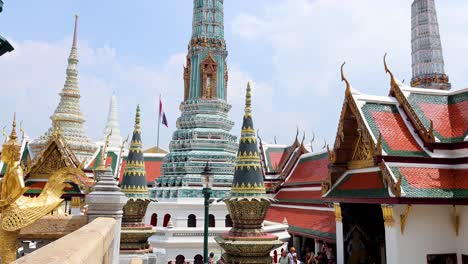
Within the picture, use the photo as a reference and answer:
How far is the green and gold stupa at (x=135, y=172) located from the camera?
11.0 meters

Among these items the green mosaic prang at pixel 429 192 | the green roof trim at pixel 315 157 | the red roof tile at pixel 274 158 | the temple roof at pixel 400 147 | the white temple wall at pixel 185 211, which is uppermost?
the red roof tile at pixel 274 158

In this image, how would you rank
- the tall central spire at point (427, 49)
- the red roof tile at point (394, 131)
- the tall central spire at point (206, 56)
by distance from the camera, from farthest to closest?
Result: the tall central spire at point (427, 49), the tall central spire at point (206, 56), the red roof tile at point (394, 131)

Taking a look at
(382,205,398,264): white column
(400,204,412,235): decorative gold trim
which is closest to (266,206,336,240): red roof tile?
(382,205,398,264): white column

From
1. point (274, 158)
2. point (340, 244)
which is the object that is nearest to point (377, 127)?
point (340, 244)

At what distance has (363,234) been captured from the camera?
12.8 metres

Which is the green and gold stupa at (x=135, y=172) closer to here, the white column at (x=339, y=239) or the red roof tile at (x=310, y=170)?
the white column at (x=339, y=239)

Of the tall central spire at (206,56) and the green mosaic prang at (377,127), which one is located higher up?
the tall central spire at (206,56)

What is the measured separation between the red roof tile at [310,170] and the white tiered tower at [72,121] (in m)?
14.1

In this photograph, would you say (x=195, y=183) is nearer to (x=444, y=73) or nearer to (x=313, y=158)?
(x=313, y=158)

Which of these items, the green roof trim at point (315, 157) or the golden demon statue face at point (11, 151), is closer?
the golden demon statue face at point (11, 151)

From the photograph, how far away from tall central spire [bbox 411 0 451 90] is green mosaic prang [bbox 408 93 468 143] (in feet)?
84.3

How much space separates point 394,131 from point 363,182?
163cm

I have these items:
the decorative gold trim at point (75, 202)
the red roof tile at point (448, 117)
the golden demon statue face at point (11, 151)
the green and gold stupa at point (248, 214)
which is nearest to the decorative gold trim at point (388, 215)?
the red roof tile at point (448, 117)

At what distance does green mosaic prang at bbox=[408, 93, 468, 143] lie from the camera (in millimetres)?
11320
